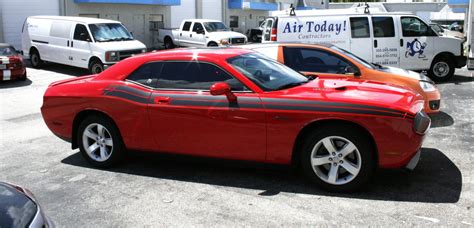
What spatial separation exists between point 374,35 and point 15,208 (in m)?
10.6

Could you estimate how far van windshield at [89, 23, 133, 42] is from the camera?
15.7 metres

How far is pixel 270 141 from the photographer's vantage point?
16.0ft

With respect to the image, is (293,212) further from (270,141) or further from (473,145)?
(473,145)

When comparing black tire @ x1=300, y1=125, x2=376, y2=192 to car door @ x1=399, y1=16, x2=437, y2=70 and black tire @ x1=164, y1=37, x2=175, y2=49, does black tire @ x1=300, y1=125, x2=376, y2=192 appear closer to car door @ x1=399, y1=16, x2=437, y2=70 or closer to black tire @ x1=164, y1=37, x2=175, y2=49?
car door @ x1=399, y1=16, x2=437, y2=70

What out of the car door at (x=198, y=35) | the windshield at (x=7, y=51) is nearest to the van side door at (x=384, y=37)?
the windshield at (x=7, y=51)

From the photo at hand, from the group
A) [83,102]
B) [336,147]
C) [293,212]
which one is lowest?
[293,212]

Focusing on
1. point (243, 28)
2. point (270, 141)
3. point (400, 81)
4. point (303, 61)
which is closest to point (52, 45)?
point (303, 61)

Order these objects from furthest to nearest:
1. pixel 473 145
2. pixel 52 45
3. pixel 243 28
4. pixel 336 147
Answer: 1. pixel 243 28
2. pixel 52 45
3. pixel 473 145
4. pixel 336 147

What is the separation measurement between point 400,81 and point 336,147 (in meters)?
3.55

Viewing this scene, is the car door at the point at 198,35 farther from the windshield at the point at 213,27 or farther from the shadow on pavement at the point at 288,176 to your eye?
the shadow on pavement at the point at 288,176

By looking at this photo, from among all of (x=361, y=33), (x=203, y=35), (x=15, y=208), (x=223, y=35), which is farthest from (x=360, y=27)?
(x=203, y=35)

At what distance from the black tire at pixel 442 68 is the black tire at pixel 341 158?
9052mm

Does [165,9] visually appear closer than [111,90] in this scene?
No

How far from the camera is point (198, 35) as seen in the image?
2395 centimetres
